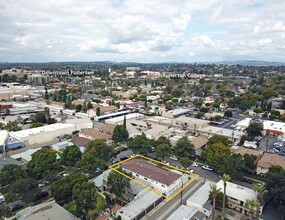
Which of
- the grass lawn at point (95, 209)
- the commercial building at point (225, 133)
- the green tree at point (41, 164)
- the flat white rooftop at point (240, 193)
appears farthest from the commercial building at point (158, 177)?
the commercial building at point (225, 133)

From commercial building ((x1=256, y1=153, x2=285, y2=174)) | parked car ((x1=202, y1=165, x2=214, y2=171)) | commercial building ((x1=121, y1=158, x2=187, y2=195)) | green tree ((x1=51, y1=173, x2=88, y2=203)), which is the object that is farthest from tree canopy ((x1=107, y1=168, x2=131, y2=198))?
commercial building ((x1=256, y1=153, x2=285, y2=174))

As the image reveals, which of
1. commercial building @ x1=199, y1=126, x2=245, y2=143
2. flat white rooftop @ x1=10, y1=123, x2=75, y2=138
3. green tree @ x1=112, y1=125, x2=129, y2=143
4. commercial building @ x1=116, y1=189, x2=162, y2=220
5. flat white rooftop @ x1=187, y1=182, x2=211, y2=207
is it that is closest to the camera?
commercial building @ x1=116, y1=189, x2=162, y2=220

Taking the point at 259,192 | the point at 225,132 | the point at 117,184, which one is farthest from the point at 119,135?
the point at 259,192

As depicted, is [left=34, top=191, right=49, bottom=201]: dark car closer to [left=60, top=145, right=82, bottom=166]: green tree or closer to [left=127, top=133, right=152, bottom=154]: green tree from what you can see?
[left=60, top=145, right=82, bottom=166]: green tree

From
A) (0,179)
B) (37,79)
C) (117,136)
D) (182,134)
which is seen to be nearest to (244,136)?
(182,134)

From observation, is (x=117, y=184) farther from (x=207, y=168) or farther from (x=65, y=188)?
(x=207, y=168)

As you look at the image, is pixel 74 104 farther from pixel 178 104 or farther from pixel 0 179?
pixel 0 179
